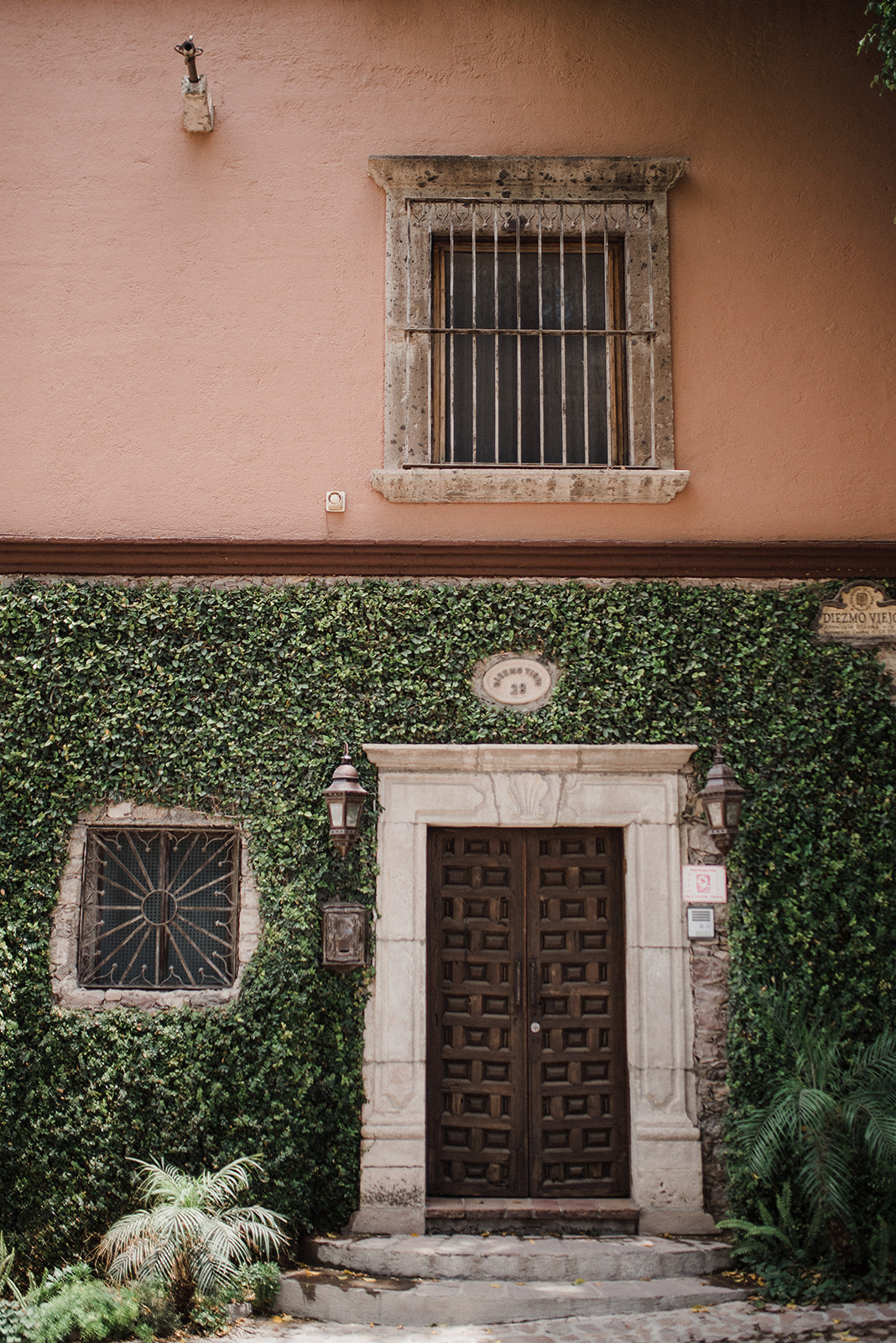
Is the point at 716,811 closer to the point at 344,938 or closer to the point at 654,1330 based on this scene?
the point at 344,938

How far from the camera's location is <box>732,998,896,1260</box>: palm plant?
4715 mm

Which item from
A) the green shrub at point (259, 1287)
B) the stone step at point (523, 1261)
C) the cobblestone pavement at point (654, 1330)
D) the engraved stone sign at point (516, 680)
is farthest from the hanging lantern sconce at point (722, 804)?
the green shrub at point (259, 1287)

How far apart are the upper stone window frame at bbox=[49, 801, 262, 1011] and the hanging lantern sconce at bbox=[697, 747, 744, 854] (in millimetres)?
2731

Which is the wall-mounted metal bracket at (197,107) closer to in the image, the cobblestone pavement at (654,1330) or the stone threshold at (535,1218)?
the stone threshold at (535,1218)

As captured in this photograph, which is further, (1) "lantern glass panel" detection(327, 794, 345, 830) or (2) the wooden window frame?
(2) the wooden window frame

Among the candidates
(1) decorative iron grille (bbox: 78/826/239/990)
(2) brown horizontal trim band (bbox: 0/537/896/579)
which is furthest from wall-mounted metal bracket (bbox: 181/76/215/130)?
(1) decorative iron grille (bbox: 78/826/239/990)

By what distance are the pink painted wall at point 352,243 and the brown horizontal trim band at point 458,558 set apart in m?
0.14

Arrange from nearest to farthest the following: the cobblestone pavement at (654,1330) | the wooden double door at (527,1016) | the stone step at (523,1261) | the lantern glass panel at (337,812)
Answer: the cobblestone pavement at (654,1330)
the stone step at (523,1261)
the lantern glass panel at (337,812)
the wooden double door at (527,1016)

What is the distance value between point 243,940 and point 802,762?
3.51m

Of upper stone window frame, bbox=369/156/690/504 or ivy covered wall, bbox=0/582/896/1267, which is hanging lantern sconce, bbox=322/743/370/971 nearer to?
ivy covered wall, bbox=0/582/896/1267

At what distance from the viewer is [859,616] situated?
19.0 ft

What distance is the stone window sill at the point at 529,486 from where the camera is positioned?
5805 mm

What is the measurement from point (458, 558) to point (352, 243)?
7.33ft

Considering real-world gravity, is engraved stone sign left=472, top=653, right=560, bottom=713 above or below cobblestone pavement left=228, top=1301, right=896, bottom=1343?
above
